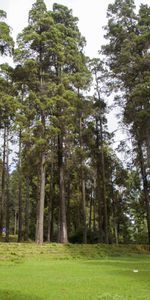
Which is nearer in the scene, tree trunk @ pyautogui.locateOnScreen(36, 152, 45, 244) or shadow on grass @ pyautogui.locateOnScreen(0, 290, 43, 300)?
shadow on grass @ pyautogui.locateOnScreen(0, 290, 43, 300)

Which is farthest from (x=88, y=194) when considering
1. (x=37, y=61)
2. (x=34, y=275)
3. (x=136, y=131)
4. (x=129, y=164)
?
(x=34, y=275)

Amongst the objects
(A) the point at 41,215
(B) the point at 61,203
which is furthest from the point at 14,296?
(B) the point at 61,203

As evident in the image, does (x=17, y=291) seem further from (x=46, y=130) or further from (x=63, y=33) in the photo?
(x=63, y=33)

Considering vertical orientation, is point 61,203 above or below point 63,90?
below

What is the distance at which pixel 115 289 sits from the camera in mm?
7672

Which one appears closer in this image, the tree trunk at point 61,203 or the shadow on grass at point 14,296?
the shadow on grass at point 14,296

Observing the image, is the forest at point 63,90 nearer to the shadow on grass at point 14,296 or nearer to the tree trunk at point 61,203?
the tree trunk at point 61,203

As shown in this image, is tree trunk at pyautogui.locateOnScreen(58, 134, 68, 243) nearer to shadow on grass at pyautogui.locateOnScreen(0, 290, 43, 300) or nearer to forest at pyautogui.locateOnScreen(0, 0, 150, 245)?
forest at pyautogui.locateOnScreen(0, 0, 150, 245)

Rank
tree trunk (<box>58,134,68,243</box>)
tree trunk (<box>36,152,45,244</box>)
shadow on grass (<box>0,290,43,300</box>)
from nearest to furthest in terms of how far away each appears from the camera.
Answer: shadow on grass (<box>0,290,43,300</box>) < tree trunk (<box>36,152,45,244</box>) < tree trunk (<box>58,134,68,243</box>)

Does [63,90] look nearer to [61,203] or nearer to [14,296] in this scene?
[61,203]

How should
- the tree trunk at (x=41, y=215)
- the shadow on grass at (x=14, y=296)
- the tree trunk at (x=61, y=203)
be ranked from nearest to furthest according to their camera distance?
the shadow on grass at (x=14, y=296) < the tree trunk at (x=41, y=215) < the tree trunk at (x=61, y=203)

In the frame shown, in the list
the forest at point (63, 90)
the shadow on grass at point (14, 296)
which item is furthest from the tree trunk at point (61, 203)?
the shadow on grass at point (14, 296)

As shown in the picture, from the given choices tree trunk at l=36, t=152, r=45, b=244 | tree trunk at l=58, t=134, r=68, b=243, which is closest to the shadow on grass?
tree trunk at l=36, t=152, r=45, b=244

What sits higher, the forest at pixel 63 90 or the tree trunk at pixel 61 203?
the forest at pixel 63 90
